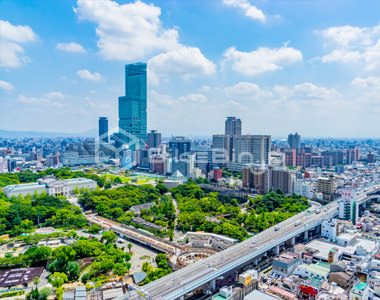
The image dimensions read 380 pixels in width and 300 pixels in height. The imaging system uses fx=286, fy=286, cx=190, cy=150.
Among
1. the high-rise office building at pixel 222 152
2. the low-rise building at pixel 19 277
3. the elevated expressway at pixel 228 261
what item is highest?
the high-rise office building at pixel 222 152

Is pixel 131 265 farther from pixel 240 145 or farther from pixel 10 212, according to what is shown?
pixel 240 145

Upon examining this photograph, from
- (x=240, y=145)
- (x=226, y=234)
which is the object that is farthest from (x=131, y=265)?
(x=240, y=145)

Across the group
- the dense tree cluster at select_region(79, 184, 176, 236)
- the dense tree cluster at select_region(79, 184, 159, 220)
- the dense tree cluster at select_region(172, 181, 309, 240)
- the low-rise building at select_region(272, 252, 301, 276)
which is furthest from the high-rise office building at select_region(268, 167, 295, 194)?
the low-rise building at select_region(272, 252, 301, 276)

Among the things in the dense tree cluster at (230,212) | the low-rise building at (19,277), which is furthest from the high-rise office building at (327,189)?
the low-rise building at (19,277)

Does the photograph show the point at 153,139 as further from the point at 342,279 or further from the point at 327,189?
the point at 342,279

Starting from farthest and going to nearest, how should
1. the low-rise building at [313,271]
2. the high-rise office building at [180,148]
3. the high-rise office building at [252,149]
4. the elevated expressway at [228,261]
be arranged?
the high-rise office building at [180,148] → the high-rise office building at [252,149] → the low-rise building at [313,271] → the elevated expressway at [228,261]

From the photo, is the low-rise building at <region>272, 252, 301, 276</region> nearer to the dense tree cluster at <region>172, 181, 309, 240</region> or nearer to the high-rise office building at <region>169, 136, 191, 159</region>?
the dense tree cluster at <region>172, 181, 309, 240</region>

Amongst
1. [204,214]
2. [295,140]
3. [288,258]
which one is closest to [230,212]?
[204,214]

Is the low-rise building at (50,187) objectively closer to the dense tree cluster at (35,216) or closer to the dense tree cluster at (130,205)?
the dense tree cluster at (35,216)
